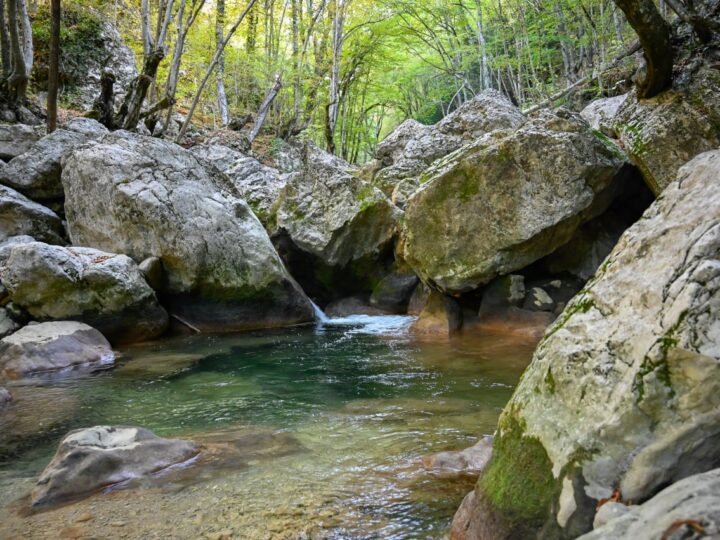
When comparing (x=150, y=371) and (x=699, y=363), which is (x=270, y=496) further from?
(x=150, y=371)

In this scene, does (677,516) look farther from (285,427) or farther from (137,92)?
(137,92)

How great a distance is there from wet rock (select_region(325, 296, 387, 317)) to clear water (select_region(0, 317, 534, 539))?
2468mm

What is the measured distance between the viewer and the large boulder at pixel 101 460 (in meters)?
3.70

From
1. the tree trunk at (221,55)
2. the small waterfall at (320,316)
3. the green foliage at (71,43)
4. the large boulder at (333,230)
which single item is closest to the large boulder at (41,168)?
the large boulder at (333,230)

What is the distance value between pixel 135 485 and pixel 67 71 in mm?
19872

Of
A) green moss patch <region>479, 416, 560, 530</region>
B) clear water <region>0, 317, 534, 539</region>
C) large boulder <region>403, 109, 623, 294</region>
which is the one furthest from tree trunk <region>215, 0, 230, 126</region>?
green moss patch <region>479, 416, 560, 530</region>

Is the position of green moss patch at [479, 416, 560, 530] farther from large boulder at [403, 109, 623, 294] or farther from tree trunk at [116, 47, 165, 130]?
tree trunk at [116, 47, 165, 130]

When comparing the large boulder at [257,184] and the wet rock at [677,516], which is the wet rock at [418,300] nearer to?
the large boulder at [257,184]

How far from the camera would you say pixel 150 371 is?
300 inches

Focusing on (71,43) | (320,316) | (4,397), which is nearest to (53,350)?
(4,397)

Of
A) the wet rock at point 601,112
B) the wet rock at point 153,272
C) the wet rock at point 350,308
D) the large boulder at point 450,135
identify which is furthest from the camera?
the large boulder at point 450,135

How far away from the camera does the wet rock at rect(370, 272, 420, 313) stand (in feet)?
38.8

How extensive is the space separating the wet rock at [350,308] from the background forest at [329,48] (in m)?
7.81

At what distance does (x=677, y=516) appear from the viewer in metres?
1.61
